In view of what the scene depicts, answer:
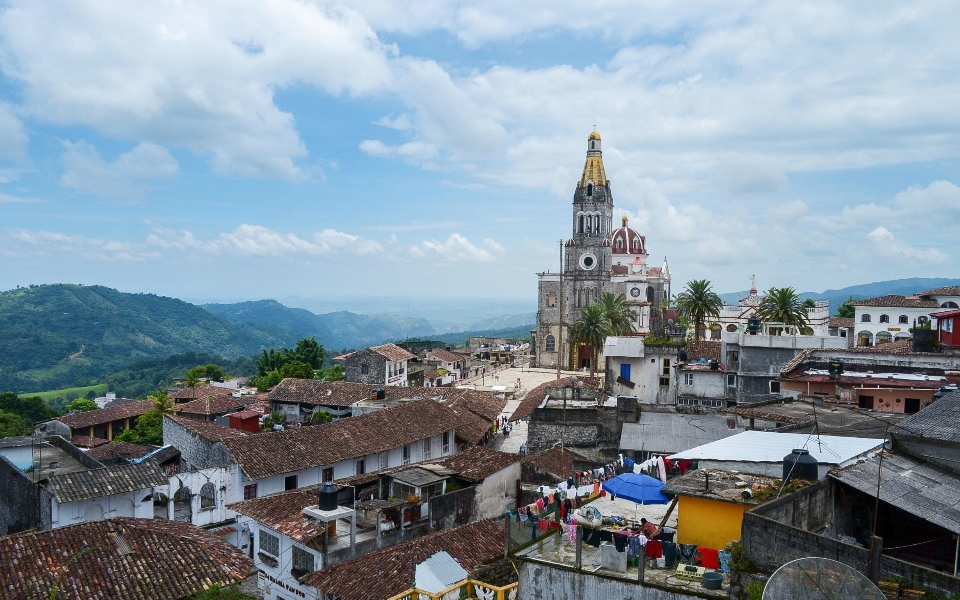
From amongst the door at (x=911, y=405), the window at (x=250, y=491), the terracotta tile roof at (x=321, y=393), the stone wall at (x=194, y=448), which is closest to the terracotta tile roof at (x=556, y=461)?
the window at (x=250, y=491)

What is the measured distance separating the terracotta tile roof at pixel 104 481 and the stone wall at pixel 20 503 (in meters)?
0.81

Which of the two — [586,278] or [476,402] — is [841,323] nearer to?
[586,278]

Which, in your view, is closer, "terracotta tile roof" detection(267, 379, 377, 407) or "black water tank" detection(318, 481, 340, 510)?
"black water tank" detection(318, 481, 340, 510)

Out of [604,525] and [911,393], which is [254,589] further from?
[911,393]

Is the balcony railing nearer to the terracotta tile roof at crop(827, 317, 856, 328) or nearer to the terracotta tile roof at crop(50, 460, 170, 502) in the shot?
the terracotta tile roof at crop(50, 460, 170, 502)

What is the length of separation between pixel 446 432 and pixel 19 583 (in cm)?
2258

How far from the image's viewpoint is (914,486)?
1370 centimetres

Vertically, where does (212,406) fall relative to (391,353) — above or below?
below

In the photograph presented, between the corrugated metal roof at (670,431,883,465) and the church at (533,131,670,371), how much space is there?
67.9 meters

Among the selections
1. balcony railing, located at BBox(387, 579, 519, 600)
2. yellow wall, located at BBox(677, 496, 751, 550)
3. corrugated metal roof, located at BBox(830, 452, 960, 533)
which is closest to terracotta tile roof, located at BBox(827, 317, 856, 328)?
corrugated metal roof, located at BBox(830, 452, 960, 533)

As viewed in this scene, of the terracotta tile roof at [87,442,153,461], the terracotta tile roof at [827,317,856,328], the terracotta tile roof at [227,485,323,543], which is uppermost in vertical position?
the terracotta tile roof at [827,317,856,328]

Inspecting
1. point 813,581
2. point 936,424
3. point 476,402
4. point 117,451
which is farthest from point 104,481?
point 936,424

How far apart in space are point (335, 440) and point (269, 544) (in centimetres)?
942

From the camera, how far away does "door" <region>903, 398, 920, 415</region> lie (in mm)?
27859
